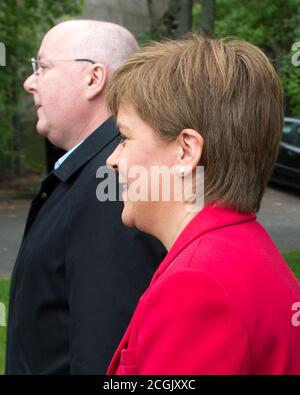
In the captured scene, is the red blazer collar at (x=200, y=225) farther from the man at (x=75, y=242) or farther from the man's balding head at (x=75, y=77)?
the man's balding head at (x=75, y=77)

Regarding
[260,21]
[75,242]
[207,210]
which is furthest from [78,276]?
[260,21]

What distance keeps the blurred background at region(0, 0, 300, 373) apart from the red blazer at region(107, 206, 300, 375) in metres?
9.82

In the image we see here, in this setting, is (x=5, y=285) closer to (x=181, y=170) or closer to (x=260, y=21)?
(x=181, y=170)

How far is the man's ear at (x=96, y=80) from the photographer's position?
103 inches

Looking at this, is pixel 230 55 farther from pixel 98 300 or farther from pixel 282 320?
pixel 98 300

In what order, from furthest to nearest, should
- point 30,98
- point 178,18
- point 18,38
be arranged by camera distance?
point 30,98 → point 18,38 → point 178,18

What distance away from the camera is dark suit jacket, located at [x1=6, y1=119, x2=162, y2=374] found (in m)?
2.25

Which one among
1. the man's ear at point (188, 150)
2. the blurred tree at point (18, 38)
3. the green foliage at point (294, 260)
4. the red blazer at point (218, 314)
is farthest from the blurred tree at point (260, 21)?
the red blazer at point (218, 314)

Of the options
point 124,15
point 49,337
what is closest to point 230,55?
point 49,337

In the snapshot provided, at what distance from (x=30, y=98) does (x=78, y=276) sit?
1447 cm

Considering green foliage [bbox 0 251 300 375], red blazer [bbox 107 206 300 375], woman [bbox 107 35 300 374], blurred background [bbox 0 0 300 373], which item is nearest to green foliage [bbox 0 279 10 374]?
green foliage [bbox 0 251 300 375]

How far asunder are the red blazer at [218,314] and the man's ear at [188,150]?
0.15m

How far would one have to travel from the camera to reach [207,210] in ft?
5.60

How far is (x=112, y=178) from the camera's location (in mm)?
2375
